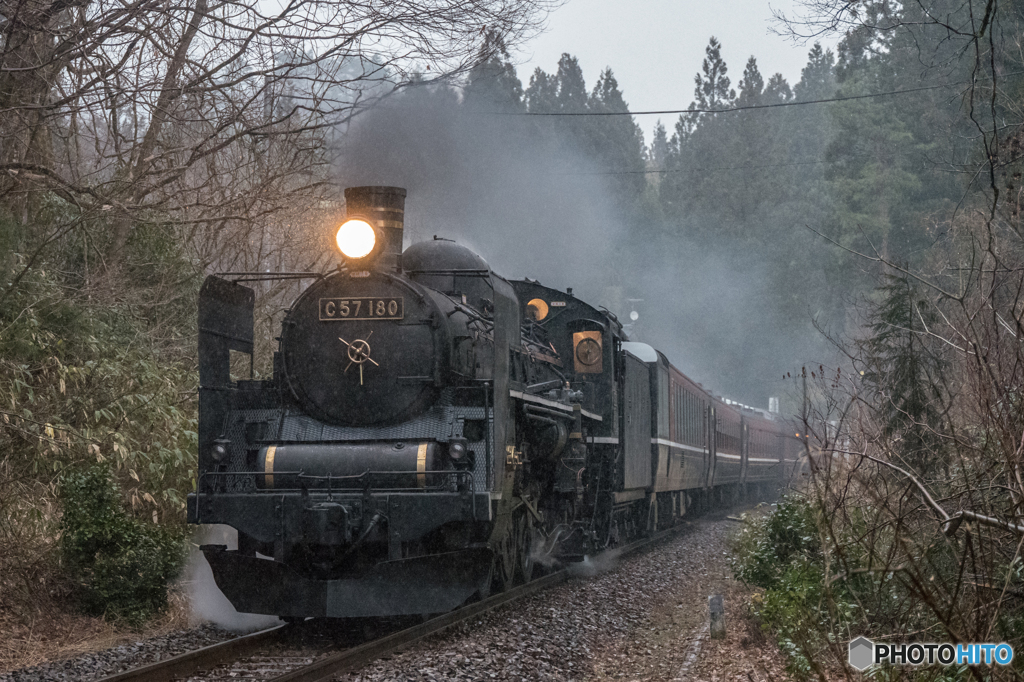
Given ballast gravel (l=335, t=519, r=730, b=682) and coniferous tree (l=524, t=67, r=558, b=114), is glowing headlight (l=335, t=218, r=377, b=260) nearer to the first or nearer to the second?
ballast gravel (l=335, t=519, r=730, b=682)

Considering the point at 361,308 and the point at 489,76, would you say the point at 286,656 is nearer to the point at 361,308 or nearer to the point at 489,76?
the point at 361,308

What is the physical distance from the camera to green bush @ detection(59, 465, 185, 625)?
895cm

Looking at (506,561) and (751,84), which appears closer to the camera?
(506,561)

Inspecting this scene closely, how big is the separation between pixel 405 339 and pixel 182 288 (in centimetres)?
690

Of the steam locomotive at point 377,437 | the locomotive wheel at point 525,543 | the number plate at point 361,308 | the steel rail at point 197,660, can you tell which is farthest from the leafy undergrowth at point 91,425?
the locomotive wheel at point 525,543

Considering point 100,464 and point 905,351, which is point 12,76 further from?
point 905,351

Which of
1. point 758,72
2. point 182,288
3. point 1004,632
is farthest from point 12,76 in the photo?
point 758,72

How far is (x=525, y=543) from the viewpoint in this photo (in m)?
10.5

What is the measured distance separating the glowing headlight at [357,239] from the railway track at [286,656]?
319 centimetres

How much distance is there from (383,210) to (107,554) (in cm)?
399

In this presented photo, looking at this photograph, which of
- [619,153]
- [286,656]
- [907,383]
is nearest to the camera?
[286,656]

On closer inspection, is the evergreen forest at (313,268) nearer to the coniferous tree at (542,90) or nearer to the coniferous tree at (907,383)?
the coniferous tree at (907,383)

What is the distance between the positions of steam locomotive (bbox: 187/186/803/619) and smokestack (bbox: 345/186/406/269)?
1cm

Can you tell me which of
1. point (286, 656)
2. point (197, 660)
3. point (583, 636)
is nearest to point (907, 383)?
point (583, 636)
